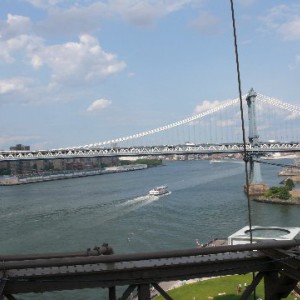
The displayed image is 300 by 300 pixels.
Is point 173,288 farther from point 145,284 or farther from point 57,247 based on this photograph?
point 145,284

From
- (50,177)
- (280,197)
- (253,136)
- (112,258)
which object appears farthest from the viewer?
(50,177)

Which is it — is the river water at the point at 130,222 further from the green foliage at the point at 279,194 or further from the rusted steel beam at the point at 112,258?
the rusted steel beam at the point at 112,258

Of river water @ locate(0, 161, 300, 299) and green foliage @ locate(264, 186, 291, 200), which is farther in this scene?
green foliage @ locate(264, 186, 291, 200)

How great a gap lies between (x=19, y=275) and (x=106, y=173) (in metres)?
52.3

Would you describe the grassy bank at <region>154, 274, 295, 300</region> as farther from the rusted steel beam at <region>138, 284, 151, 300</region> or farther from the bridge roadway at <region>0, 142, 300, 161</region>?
the bridge roadway at <region>0, 142, 300, 161</region>

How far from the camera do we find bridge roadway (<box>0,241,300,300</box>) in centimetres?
131

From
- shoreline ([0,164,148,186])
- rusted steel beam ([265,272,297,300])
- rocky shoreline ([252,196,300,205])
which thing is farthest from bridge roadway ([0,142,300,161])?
rusted steel beam ([265,272,297,300])

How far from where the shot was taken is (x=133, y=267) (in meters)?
1.33

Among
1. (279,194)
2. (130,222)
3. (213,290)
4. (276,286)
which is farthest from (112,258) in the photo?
(279,194)

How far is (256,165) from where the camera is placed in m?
25.4

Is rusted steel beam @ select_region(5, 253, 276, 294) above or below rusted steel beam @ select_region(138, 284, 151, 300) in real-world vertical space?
above

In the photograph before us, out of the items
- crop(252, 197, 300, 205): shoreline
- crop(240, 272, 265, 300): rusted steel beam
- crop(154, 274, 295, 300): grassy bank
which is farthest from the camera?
crop(252, 197, 300, 205): shoreline

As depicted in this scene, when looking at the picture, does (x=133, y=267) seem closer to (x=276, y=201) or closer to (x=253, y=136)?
(x=276, y=201)

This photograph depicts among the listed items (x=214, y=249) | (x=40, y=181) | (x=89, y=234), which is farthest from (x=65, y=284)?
(x=40, y=181)
